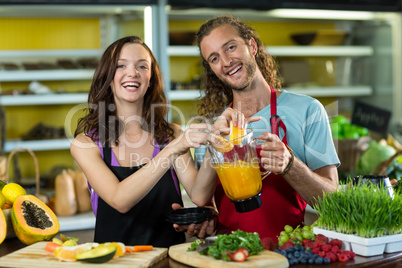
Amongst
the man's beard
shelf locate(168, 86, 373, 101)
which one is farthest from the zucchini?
shelf locate(168, 86, 373, 101)

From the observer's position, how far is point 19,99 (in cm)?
425

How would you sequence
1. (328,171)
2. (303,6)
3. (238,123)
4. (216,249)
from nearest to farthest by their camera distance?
(216,249) < (238,123) < (328,171) < (303,6)

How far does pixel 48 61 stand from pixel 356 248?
3826 millimetres

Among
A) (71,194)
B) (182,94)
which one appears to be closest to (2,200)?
(71,194)

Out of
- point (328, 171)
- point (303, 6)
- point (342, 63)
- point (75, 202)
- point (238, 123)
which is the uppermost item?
point (303, 6)

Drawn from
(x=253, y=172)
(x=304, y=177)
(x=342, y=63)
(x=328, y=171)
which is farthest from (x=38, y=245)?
(x=342, y=63)

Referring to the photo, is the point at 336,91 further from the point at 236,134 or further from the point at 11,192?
the point at 11,192

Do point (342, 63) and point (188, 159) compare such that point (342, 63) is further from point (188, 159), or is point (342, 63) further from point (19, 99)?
point (188, 159)

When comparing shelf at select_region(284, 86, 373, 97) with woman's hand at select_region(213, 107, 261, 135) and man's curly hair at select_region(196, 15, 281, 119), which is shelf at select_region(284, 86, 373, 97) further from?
woman's hand at select_region(213, 107, 261, 135)

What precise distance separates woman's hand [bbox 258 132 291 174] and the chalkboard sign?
2.02 metres

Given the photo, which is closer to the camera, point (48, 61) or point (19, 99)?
point (19, 99)

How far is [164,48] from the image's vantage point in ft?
13.8

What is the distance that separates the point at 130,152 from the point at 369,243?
1.14 meters

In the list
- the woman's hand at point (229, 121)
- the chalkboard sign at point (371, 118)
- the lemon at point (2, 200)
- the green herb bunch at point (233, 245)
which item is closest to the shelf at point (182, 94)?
the chalkboard sign at point (371, 118)
